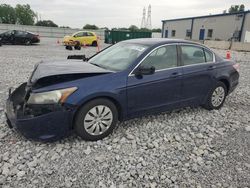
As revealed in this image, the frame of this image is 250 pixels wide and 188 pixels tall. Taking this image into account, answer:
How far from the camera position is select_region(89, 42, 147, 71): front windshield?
3.63 m

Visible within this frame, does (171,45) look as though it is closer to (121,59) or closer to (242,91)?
(121,59)

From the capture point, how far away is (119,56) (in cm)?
396

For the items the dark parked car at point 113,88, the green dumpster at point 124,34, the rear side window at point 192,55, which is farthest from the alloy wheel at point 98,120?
the green dumpster at point 124,34

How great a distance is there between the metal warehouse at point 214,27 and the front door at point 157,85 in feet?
96.1

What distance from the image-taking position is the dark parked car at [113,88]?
2969 mm

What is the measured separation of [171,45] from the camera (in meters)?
4.01

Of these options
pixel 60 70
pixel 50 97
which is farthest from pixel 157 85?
pixel 50 97

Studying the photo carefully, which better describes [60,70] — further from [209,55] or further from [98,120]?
[209,55]

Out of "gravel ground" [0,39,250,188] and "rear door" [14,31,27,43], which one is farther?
"rear door" [14,31,27,43]

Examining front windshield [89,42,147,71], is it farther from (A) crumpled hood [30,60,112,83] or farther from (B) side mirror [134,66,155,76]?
(A) crumpled hood [30,60,112,83]

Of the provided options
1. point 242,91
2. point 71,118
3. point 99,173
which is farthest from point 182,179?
point 242,91

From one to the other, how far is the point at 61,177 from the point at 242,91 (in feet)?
18.9

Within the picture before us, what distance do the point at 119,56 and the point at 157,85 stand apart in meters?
0.88

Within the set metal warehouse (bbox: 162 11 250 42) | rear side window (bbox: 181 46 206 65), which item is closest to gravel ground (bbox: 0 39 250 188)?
rear side window (bbox: 181 46 206 65)
